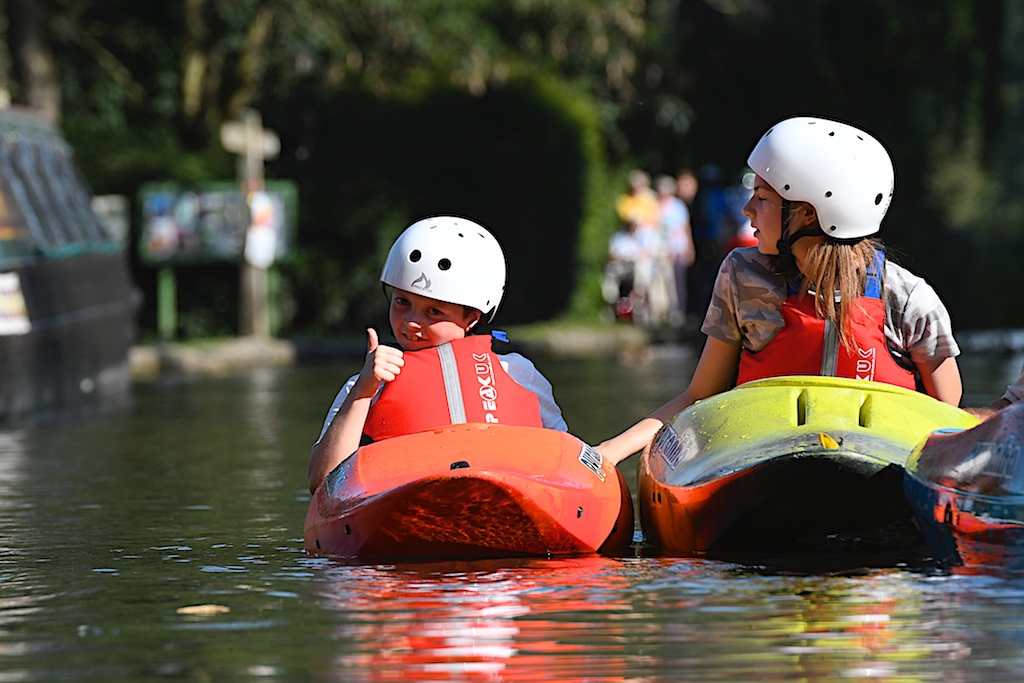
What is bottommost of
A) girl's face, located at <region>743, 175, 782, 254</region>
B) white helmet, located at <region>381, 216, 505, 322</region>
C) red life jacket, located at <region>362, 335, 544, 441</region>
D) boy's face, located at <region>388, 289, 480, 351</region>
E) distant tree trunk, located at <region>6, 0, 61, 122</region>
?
red life jacket, located at <region>362, 335, 544, 441</region>

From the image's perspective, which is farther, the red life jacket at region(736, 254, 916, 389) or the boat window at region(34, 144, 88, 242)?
the boat window at region(34, 144, 88, 242)

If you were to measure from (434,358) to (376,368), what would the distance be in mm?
350

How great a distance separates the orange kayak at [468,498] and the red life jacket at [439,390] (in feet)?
0.73

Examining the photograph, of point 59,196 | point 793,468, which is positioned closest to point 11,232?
point 59,196

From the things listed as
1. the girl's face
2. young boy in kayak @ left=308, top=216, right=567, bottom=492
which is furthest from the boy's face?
the girl's face

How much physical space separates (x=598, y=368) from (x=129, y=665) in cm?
1589

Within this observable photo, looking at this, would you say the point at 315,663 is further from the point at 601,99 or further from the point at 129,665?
the point at 601,99

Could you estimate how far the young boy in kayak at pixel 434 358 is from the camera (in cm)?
750

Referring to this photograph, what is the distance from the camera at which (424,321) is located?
760 centimetres

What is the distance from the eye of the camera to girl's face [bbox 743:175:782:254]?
762 centimetres

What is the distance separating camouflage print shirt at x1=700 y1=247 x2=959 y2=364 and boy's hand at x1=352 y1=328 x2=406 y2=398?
1101mm

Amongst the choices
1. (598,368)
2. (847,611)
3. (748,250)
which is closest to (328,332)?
(598,368)

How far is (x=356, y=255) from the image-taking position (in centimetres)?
2634

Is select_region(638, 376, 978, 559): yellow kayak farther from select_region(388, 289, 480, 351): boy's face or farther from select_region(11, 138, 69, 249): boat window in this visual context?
select_region(11, 138, 69, 249): boat window
